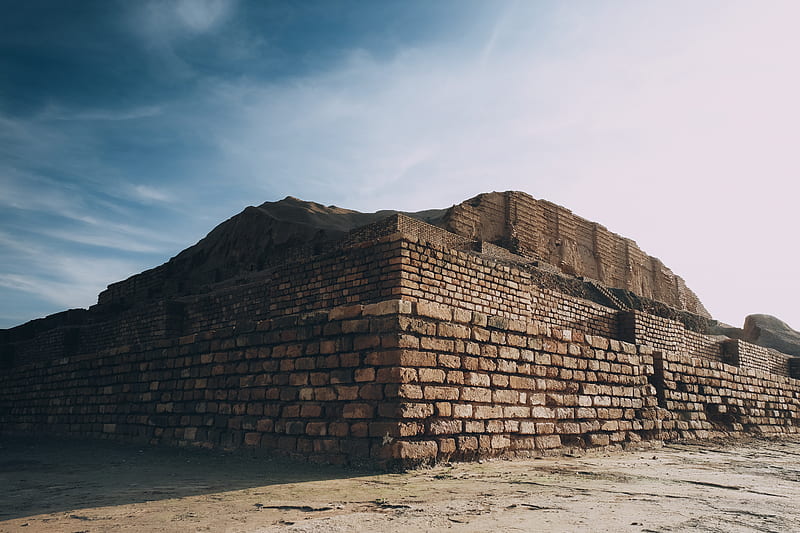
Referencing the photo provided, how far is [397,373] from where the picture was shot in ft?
15.2

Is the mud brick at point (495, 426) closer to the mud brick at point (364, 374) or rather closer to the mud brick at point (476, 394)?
the mud brick at point (476, 394)

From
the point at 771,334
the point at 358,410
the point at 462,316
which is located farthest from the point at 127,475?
the point at 771,334

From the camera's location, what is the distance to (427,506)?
3.31 metres

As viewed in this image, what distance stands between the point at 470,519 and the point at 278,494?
139 centimetres

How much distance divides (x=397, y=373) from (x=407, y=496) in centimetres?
118

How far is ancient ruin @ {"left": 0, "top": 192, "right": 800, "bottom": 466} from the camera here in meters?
4.88

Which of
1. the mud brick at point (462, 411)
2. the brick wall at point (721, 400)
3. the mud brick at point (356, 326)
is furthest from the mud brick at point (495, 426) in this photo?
the brick wall at point (721, 400)

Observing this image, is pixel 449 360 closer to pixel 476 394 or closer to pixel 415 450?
pixel 476 394

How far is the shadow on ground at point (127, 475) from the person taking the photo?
12.6 ft

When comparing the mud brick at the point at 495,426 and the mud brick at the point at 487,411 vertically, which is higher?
the mud brick at the point at 487,411

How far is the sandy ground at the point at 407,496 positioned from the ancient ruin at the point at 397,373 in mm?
393

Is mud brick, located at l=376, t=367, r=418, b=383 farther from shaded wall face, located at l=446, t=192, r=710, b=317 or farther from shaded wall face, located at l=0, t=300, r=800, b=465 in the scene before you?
shaded wall face, located at l=446, t=192, r=710, b=317

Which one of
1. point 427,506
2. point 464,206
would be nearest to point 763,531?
point 427,506

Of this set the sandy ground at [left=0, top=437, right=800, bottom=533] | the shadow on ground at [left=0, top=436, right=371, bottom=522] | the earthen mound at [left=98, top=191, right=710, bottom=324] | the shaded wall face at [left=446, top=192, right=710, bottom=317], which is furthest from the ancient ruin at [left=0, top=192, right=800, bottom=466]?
the shaded wall face at [left=446, top=192, right=710, bottom=317]
